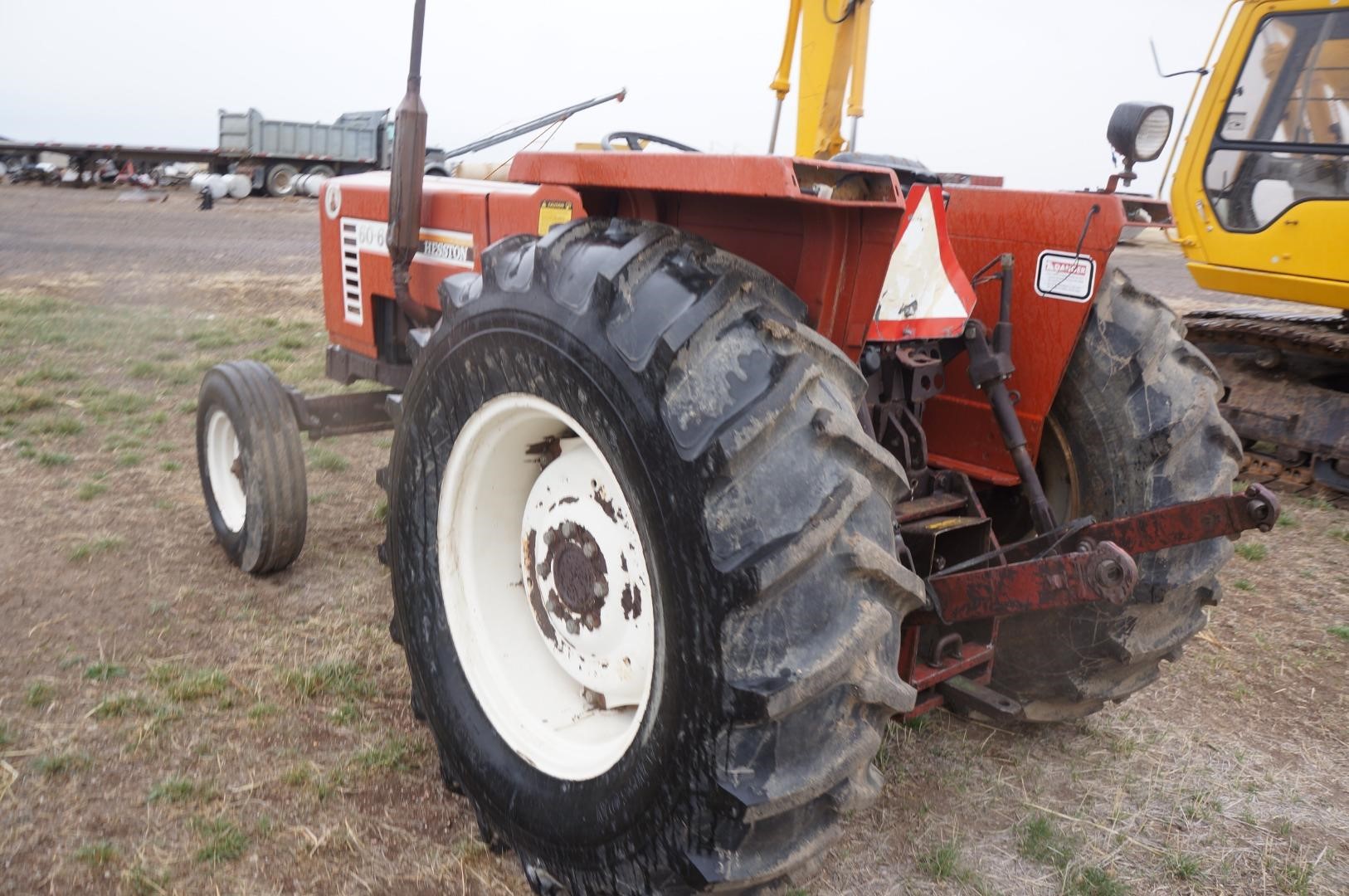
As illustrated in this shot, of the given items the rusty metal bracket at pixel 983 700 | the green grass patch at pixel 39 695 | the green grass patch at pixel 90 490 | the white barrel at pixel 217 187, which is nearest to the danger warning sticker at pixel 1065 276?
the rusty metal bracket at pixel 983 700

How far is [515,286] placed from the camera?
197cm

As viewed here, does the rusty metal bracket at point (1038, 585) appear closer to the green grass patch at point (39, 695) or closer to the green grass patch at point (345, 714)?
the green grass patch at point (345, 714)

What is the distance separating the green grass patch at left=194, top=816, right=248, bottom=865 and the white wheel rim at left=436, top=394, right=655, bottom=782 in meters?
0.68

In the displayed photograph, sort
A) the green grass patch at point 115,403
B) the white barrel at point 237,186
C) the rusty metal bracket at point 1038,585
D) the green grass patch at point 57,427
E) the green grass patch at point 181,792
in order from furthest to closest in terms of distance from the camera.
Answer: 1. the white barrel at point 237,186
2. the green grass patch at point 115,403
3. the green grass patch at point 57,427
4. the green grass patch at point 181,792
5. the rusty metal bracket at point 1038,585

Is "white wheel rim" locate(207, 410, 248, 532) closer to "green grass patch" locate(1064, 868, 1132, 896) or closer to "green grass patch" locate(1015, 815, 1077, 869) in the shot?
"green grass patch" locate(1015, 815, 1077, 869)

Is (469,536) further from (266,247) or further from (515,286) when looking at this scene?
(266,247)

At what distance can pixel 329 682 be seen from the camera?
3045mm

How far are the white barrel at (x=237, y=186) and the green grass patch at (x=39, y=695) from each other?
82.7 feet

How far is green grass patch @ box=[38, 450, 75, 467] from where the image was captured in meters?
5.02

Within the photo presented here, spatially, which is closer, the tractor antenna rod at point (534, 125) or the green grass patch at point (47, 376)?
the tractor antenna rod at point (534, 125)

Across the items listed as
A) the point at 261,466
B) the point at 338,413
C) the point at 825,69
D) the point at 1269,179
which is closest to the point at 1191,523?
the point at 261,466

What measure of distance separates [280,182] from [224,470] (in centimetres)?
2576

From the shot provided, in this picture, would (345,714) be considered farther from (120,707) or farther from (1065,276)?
(1065,276)

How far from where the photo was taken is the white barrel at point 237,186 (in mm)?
25312
